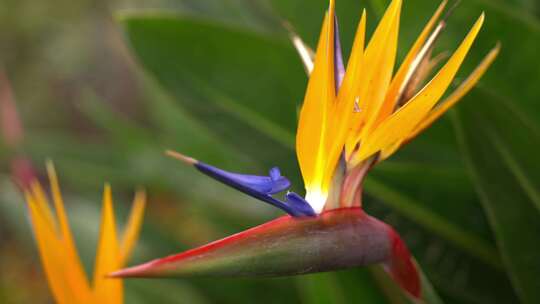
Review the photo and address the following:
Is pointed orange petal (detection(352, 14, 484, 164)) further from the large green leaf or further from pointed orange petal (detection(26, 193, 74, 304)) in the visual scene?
pointed orange petal (detection(26, 193, 74, 304))

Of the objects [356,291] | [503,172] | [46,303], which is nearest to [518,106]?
[503,172]

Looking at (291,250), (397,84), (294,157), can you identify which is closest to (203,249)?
(291,250)

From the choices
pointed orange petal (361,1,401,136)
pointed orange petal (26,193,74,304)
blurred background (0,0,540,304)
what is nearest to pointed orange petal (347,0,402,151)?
pointed orange petal (361,1,401,136)

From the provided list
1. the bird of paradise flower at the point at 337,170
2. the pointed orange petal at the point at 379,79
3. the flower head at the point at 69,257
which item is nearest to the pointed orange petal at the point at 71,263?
the flower head at the point at 69,257

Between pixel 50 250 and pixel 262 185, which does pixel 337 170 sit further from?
pixel 50 250

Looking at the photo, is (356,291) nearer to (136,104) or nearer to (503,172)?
(503,172)

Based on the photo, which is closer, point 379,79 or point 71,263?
point 379,79
